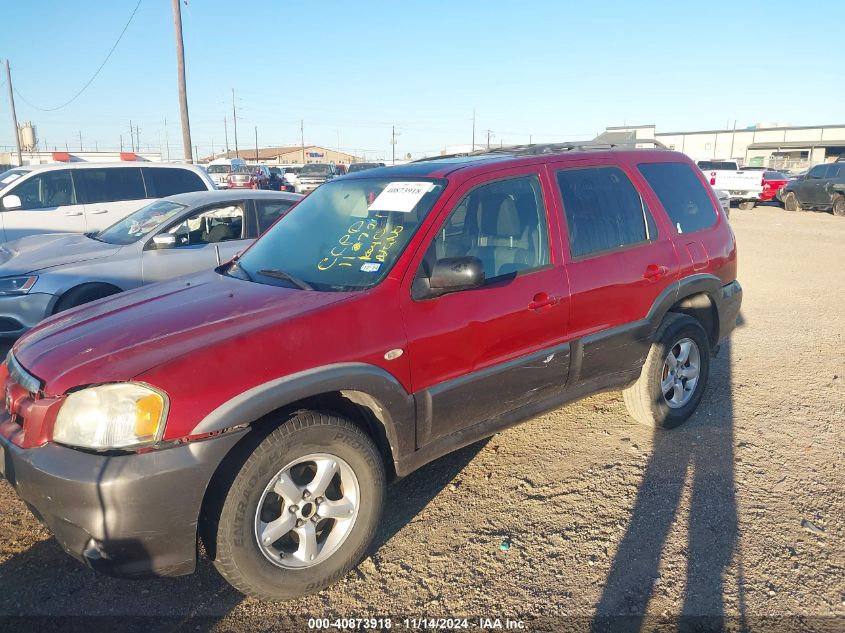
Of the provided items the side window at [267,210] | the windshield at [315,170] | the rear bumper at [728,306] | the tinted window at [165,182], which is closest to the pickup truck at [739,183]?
the windshield at [315,170]

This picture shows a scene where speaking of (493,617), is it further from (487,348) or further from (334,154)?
(334,154)

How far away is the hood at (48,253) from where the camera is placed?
596 centimetres

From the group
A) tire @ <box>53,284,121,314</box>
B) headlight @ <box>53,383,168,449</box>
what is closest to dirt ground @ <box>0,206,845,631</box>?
headlight @ <box>53,383,168,449</box>

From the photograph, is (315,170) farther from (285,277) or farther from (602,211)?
(285,277)

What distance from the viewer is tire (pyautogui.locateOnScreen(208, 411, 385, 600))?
2549 mm

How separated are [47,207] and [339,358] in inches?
336

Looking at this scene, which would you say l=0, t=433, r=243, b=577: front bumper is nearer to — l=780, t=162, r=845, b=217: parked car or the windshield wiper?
the windshield wiper

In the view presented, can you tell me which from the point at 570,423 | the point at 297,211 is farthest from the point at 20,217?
the point at 570,423

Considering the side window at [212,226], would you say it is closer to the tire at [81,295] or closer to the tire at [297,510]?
the tire at [81,295]

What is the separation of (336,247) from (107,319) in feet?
3.82

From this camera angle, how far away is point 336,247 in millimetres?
3445

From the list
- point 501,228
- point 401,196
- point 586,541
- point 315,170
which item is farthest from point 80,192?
point 315,170

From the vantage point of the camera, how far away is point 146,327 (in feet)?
9.25

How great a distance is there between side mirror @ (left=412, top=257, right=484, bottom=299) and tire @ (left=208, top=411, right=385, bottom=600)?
71cm
